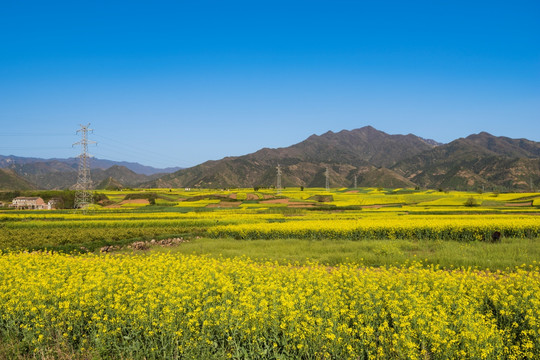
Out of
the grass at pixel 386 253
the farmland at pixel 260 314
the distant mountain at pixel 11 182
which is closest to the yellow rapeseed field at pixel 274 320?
the farmland at pixel 260 314

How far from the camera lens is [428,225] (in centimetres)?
2262

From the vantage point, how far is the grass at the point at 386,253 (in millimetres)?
14148

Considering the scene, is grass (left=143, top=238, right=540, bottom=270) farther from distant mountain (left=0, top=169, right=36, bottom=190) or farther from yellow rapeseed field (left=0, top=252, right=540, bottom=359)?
distant mountain (left=0, top=169, right=36, bottom=190)

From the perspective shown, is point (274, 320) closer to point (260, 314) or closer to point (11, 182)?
point (260, 314)

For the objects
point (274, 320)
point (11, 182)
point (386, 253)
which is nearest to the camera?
point (274, 320)

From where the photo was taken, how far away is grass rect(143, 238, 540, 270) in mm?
14148

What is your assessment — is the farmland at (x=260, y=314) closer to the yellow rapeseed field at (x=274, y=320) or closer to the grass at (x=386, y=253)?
the yellow rapeseed field at (x=274, y=320)

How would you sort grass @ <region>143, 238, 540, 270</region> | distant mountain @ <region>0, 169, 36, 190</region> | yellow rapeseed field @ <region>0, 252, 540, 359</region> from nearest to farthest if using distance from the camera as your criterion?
1. yellow rapeseed field @ <region>0, 252, 540, 359</region>
2. grass @ <region>143, 238, 540, 270</region>
3. distant mountain @ <region>0, 169, 36, 190</region>

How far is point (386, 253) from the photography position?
16.0 meters

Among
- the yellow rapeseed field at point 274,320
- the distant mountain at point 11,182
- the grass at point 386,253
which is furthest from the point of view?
the distant mountain at point 11,182

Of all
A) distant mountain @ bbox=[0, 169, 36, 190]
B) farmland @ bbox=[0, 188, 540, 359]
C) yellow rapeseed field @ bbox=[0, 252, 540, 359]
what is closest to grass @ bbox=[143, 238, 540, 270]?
farmland @ bbox=[0, 188, 540, 359]

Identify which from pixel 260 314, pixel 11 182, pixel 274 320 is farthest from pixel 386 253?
pixel 11 182

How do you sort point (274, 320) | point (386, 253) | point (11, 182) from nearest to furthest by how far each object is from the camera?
point (274, 320) < point (386, 253) < point (11, 182)

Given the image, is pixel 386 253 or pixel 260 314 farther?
pixel 386 253
